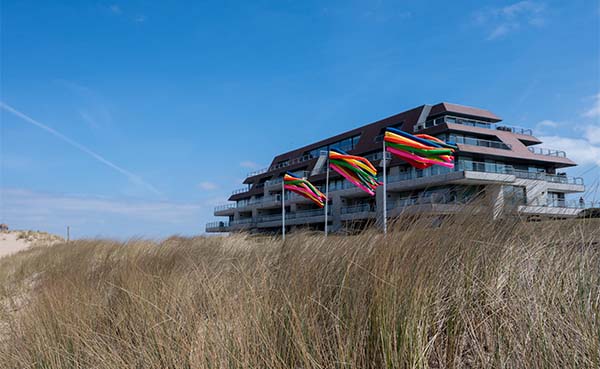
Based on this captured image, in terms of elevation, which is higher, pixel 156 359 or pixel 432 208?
pixel 432 208

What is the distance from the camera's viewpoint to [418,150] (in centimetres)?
1830

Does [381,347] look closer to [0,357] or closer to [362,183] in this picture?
[0,357]

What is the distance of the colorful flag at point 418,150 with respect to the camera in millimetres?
17875

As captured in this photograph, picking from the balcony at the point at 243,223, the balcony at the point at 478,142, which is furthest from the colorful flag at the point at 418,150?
the balcony at the point at 243,223

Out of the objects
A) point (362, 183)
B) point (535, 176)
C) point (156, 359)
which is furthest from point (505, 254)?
point (535, 176)

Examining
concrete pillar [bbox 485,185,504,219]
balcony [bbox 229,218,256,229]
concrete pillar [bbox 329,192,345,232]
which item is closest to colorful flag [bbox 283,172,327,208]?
concrete pillar [bbox 329,192,345,232]

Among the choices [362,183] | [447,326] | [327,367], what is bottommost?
[327,367]

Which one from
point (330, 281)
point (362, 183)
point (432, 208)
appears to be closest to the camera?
point (330, 281)

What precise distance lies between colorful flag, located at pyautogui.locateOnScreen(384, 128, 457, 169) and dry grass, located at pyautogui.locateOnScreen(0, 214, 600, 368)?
14.4m

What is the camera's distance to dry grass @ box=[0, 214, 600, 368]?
2.31 m

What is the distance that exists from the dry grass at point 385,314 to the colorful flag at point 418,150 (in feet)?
47.1

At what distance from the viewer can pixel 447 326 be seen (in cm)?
258

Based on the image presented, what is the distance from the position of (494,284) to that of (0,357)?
12.9 feet

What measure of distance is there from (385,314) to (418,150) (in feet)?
55.1
